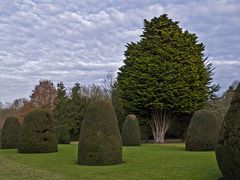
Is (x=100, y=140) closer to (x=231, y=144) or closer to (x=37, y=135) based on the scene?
(x=231, y=144)

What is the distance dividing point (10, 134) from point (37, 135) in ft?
24.0

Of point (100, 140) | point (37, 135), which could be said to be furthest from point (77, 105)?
point (100, 140)

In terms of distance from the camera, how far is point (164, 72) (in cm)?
3838

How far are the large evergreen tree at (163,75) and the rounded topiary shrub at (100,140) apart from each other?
21054 millimetres

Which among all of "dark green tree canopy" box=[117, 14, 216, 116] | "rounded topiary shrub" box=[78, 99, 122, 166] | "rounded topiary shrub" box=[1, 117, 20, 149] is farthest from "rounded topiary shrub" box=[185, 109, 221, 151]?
"rounded topiary shrub" box=[1, 117, 20, 149]

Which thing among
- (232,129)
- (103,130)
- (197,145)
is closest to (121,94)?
(197,145)

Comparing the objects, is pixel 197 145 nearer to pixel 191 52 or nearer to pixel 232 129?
pixel 232 129

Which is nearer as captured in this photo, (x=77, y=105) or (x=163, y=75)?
(x=163, y=75)

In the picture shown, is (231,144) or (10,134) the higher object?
(10,134)

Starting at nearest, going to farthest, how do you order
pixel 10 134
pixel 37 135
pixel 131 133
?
1. pixel 37 135
2. pixel 10 134
3. pixel 131 133

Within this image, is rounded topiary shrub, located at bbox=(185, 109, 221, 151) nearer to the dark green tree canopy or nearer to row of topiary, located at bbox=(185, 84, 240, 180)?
row of topiary, located at bbox=(185, 84, 240, 180)

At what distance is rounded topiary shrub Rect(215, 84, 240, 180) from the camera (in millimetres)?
9797

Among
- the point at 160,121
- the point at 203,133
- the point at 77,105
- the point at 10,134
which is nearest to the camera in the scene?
the point at 203,133

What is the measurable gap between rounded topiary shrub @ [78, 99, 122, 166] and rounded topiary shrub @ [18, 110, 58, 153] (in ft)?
26.2
